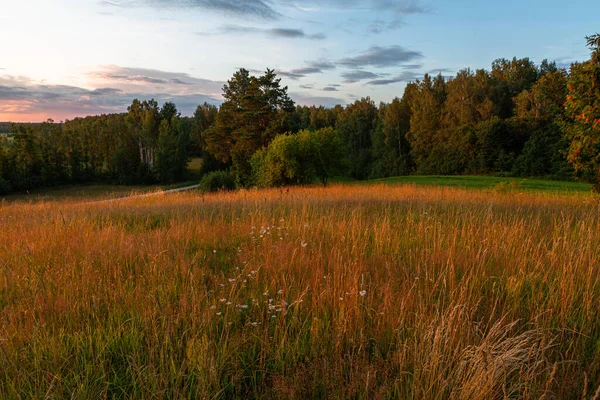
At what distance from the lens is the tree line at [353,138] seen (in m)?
23.6

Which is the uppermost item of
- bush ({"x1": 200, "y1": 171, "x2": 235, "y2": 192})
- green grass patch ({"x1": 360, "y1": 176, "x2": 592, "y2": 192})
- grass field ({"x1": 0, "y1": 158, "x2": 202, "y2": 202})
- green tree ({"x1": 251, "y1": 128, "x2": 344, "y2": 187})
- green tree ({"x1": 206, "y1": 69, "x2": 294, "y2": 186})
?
green tree ({"x1": 206, "y1": 69, "x2": 294, "y2": 186})

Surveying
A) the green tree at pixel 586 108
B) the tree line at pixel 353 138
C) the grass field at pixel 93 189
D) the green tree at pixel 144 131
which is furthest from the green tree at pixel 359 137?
the green tree at pixel 586 108

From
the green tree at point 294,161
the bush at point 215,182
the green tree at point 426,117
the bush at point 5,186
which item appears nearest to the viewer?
the green tree at point 294,161

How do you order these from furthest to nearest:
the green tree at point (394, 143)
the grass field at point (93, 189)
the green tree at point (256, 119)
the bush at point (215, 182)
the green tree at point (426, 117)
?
the green tree at point (394, 143) → the green tree at point (426, 117) → the grass field at point (93, 189) → the green tree at point (256, 119) → the bush at point (215, 182)

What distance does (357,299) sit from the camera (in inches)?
109

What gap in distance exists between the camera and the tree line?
23625mm

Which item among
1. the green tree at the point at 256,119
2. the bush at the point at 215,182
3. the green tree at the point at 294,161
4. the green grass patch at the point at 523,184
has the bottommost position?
the bush at the point at 215,182

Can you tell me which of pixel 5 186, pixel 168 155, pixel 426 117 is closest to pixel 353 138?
pixel 426 117

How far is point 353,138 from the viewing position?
88.6 metres

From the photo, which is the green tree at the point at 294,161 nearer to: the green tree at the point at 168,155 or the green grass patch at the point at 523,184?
the green grass patch at the point at 523,184

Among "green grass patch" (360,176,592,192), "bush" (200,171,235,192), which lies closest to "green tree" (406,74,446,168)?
"green grass patch" (360,176,592,192)

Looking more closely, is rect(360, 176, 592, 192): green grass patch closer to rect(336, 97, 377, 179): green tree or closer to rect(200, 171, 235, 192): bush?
rect(200, 171, 235, 192): bush

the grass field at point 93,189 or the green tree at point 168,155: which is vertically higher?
the green tree at point 168,155

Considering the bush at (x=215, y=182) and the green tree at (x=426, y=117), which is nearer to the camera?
the bush at (x=215, y=182)
